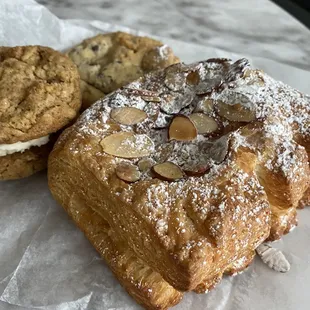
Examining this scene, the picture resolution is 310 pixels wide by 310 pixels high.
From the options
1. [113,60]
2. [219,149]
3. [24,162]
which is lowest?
[24,162]

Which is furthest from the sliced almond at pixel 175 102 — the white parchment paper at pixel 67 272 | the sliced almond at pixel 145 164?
the white parchment paper at pixel 67 272

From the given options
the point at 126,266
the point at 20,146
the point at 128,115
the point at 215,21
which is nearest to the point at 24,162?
the point at 20,146

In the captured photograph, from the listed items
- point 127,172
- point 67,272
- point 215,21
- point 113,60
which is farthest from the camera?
point 215,21

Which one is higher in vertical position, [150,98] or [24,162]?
[150,98]

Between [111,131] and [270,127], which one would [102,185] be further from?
[270,127]

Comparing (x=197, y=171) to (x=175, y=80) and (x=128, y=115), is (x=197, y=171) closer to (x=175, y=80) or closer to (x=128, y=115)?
(x=128, y=115)

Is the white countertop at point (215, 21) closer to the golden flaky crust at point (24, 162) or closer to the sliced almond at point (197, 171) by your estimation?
the golden flaky crust at point (24, 162)

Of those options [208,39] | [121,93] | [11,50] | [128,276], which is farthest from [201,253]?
[208,39]
